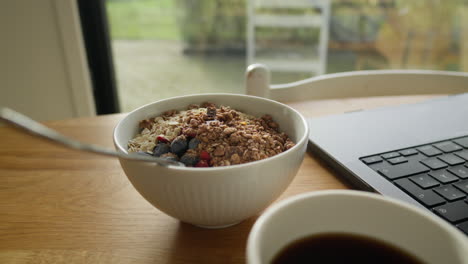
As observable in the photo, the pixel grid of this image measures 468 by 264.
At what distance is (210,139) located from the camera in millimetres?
404

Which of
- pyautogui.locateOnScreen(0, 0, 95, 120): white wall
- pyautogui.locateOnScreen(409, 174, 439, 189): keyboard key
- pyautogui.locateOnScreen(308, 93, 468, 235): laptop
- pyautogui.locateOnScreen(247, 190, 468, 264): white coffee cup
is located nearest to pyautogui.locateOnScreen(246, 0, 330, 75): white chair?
pyautogui.locateOnScreen(0, 0, 95, 120): white wall

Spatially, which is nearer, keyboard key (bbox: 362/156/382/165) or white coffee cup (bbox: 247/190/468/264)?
white coffee cup (bbox: 247/190/468/264)

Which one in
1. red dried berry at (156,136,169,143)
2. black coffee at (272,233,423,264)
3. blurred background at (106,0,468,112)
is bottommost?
blurred background at (106,0,468,112)

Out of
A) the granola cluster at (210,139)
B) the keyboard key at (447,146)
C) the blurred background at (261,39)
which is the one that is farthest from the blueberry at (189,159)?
the blurred background at (261,39)

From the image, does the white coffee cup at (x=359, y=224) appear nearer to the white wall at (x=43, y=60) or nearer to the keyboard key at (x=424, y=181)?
the keyboard key at (x=424, y=181)

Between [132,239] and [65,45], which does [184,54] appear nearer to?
[65,45]

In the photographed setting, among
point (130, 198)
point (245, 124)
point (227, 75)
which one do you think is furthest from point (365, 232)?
point (227, 75)

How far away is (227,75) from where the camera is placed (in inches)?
96.4

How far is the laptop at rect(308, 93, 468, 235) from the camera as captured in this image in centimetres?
41

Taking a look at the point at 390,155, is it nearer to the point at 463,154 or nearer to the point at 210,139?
the point at 463,154

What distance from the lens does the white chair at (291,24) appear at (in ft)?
6.63

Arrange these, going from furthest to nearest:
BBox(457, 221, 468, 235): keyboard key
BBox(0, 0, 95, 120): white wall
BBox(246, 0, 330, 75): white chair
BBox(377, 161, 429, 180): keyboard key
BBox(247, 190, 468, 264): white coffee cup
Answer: BBox(246, 0, 330, 75): white chair, BBox(0, 0, 95, 120): white wall, BBox(377, 161, 429, 180): keyboard key, BBox(457, 221, 468, 235): keyboard key, BBox(247, 190, 468, 264): white coffee cup

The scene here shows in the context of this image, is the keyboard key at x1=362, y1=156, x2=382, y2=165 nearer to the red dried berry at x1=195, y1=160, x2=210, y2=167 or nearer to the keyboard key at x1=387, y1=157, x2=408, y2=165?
the keyboard key at x1=387, y1=157, x2=408, y2=165

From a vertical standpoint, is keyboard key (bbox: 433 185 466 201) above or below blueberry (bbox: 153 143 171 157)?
below
